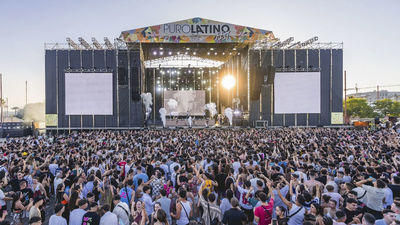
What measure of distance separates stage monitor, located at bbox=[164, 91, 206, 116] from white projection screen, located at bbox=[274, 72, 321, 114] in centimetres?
1357

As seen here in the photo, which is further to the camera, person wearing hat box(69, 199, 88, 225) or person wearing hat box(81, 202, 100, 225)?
person wearing hat box(69, 199, 88, 225)

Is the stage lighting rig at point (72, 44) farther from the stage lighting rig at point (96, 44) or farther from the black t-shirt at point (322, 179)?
the black t-shirt at point (322, 179)

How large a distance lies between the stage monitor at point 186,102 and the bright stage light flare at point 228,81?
12.8 feet

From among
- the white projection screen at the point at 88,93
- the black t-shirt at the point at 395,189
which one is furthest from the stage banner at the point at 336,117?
the black t-shirt at the point at 395,189

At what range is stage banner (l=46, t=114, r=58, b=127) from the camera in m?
27.5

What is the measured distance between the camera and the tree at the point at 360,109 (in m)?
56.2

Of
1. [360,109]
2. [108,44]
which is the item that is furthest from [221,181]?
[360,109]

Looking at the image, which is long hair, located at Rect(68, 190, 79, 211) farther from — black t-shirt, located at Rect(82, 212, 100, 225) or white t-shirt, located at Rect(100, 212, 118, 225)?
white t-shirt, located at Rect(100, 212, 118, 225)

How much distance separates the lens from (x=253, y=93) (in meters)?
27.5

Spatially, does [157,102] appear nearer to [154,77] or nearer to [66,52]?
[154,77]

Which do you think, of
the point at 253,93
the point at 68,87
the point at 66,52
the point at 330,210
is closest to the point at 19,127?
the point at 68,87

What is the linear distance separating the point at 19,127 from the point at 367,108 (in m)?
65.5

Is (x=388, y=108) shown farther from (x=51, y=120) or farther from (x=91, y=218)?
(x=91, y=218)

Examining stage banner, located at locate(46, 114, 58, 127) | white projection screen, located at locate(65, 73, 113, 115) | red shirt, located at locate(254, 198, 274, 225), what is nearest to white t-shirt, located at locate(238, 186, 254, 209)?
red shirt, located at locate(254, 198, 274, 225)
